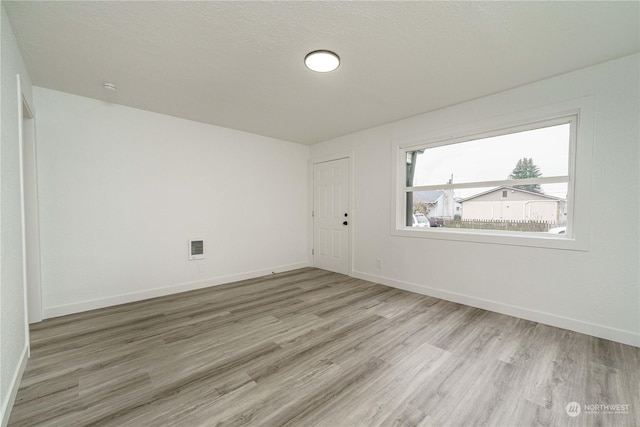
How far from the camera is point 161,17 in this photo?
1.72m

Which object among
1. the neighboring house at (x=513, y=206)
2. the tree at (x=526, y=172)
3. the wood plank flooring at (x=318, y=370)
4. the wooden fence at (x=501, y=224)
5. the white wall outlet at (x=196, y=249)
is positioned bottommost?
the wood plank flooring at (x=318, y=370)

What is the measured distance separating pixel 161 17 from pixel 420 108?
2.85 meters

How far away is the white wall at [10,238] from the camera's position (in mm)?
1487

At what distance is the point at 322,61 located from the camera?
2160mm

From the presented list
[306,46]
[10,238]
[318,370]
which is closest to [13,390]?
[10,238]

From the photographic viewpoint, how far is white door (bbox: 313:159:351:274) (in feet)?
14.9

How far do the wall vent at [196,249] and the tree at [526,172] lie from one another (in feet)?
13.7

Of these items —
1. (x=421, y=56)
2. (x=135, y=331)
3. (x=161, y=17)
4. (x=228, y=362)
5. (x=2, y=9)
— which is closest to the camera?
(x=2, y=9)

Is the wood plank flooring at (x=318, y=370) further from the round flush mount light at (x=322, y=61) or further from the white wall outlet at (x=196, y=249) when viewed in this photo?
the round flush mount light at (x=322, y=61)

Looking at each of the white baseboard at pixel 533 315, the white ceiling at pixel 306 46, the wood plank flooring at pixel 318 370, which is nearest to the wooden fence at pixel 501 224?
the white baseboard at pixel 533 315

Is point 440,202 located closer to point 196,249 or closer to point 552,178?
point 552,178

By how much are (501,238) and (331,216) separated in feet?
8.81

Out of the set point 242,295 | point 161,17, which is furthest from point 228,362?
point 161,17

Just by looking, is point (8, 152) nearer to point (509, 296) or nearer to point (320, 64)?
point (320, 64)
